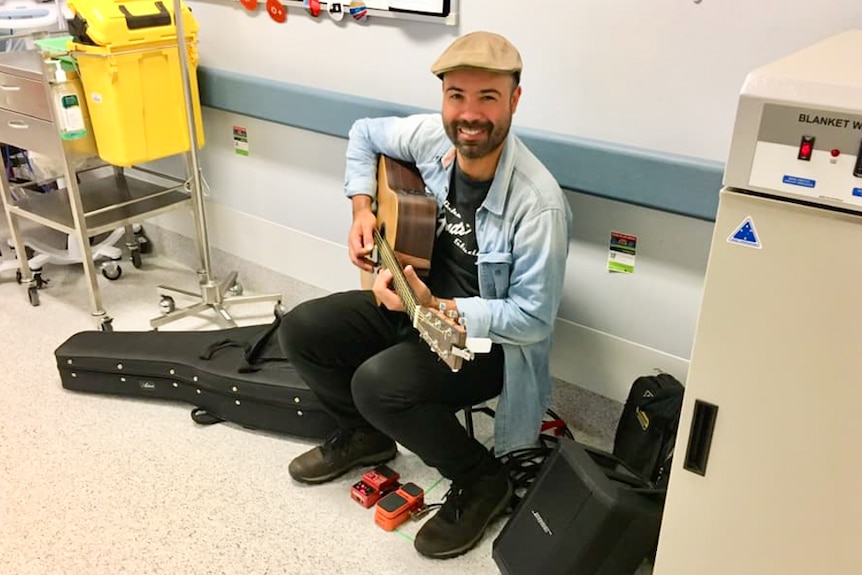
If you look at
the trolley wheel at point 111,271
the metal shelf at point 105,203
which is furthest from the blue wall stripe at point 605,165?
the trolley wheel at point 111,271

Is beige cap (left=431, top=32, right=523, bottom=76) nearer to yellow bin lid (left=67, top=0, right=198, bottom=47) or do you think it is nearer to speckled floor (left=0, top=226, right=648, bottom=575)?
speckled floor (left=0, top=226, right=648, bottom=575)

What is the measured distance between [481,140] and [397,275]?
1.19ft

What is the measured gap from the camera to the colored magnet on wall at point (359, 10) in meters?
2.21

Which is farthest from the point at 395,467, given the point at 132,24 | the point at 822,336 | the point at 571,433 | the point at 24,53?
the point at 24,53

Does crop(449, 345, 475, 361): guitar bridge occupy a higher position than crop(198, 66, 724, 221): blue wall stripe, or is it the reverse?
crop(198, 66, 724, 221): blue wall stripe

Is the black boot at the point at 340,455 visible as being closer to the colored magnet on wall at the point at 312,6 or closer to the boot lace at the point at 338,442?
the boot lace at the point at 338,442

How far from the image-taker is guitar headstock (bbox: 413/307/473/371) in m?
1.41

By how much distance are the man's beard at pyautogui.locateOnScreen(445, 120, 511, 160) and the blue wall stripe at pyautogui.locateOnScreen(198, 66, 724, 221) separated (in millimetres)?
271

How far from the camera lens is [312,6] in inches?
91.4

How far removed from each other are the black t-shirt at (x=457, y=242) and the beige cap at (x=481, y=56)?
28cm

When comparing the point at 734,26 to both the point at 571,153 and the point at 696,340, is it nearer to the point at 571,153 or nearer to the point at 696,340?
the point at 571,153

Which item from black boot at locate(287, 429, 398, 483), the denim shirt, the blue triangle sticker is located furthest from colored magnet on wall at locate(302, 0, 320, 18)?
the blue triangle sticker

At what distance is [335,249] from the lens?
2.62 meters

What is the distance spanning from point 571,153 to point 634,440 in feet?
2.45
